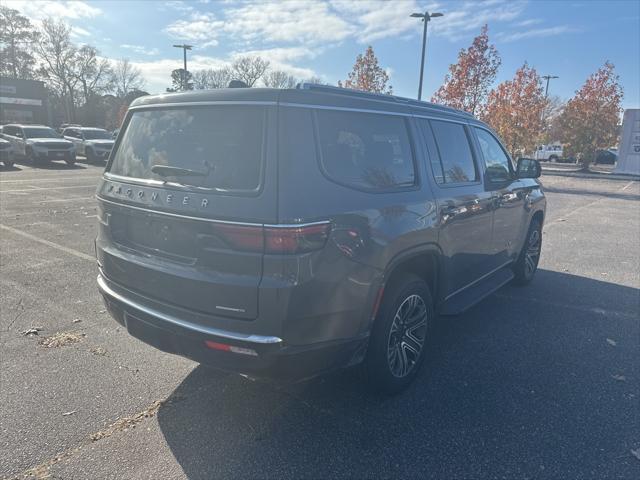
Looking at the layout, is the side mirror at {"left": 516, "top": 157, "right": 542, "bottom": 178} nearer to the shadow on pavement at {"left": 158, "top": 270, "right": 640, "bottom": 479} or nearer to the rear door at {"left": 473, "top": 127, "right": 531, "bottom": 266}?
the rear door at {"left": 473, "top": 127, "right": 531, "bottom": 266}

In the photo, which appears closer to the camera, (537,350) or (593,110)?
(537,350)

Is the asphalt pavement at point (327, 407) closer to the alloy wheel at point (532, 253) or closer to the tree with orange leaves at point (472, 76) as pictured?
the alloy wheel at point (532, 253)

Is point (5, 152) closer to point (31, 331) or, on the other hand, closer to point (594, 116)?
point (31, 331)

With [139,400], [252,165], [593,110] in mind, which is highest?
[593,110]

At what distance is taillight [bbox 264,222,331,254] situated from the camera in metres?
2.27

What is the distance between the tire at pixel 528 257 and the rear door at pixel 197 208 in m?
4.19

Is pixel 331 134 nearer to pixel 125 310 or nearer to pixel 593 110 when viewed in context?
pixel 125 310

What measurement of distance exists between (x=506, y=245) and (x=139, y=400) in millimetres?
3891

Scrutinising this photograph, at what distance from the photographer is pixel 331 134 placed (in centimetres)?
266

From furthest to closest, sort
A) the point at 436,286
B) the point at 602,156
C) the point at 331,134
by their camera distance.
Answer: the point at 602,156
the point at 436,286
the point at 331,134

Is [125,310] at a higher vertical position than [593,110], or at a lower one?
lower

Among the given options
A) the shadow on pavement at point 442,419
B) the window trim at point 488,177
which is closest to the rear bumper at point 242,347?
the shadow on pavement at point 442,419

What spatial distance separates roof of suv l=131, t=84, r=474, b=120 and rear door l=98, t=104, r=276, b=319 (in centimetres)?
6

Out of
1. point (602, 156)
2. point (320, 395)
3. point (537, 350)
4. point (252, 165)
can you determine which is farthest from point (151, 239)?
point (602, 156)
